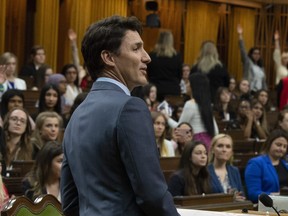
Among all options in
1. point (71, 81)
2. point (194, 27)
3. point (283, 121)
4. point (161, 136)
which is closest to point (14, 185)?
point (161, 136)

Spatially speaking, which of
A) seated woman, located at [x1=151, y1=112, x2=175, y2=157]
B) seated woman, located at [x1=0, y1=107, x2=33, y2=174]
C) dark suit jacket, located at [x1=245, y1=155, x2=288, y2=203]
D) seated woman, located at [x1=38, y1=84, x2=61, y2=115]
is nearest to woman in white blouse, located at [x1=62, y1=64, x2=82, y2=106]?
seated woman, located at [x1=38, y1=84, x2=61, y2=115]

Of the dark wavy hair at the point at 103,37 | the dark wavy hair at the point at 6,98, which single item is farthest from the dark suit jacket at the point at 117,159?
the dark wavy hair at the point at 6,98

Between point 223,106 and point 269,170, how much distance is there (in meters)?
5.39

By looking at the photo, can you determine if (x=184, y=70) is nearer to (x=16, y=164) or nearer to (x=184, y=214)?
(x=16, y=164)

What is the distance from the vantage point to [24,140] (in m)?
7.63

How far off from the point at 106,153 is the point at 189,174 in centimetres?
450

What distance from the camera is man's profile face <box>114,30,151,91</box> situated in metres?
2.68

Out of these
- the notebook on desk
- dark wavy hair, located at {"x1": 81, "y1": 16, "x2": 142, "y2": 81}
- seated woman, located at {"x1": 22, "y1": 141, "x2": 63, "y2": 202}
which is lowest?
seated woman, located at {"x1": 22, "y1": 141, "x2": 63, "y2": 202}

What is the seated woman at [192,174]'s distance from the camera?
6945 millimetres

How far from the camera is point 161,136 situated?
871 cm

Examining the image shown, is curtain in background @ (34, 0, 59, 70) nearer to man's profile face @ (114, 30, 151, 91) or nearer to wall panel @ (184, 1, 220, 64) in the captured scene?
wall panel @ (184, 1, 220, 64)

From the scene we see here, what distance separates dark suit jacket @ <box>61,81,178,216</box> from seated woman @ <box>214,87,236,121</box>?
10176 mm

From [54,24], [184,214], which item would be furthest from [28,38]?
[184,214]

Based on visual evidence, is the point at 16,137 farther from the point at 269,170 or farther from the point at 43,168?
the point at 269,170
